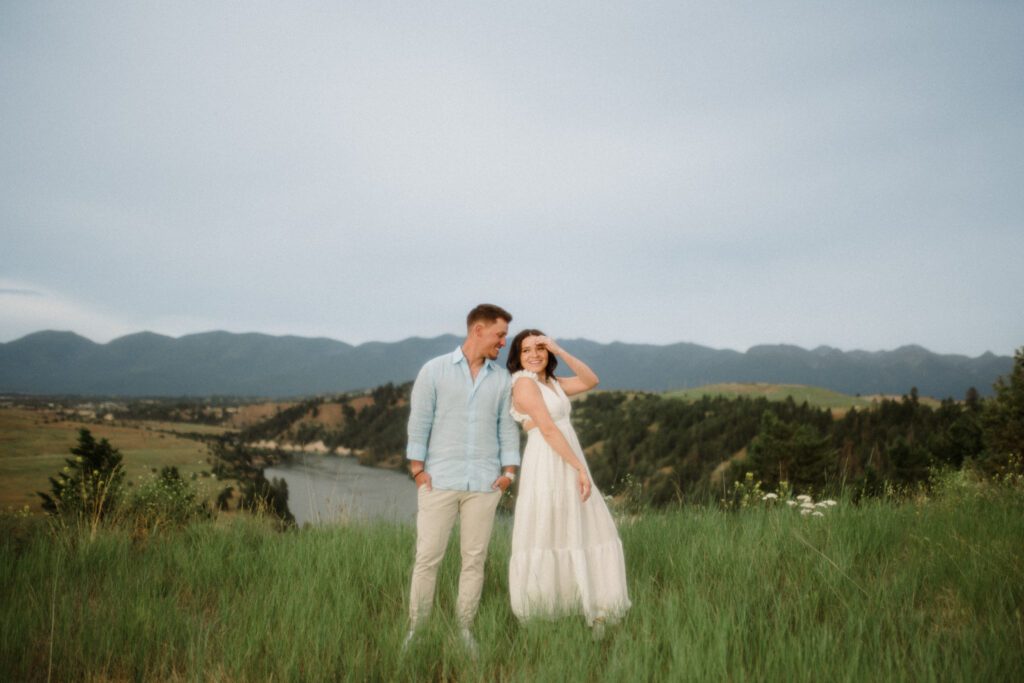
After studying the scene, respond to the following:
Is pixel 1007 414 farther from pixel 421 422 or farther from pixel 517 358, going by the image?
pixel 421 422

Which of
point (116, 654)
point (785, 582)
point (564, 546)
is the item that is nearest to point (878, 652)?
point (785, 582)

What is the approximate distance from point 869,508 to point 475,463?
434 cm

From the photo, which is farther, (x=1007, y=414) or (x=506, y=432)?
(x=1007, y=414)

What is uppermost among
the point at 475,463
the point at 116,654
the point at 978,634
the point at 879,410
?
the point at 475,463

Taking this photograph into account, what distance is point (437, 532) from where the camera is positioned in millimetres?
4004

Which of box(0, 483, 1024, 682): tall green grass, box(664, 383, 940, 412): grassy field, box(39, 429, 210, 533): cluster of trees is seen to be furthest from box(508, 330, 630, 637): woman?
box(664, 383, 940, 412): grassy field

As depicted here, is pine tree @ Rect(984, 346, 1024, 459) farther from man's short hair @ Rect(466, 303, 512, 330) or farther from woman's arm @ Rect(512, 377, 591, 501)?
man's short hair @ Rect(466, 303, 512, 330)

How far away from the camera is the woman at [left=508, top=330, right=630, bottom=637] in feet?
13.2

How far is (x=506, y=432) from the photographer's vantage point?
13.9 ft

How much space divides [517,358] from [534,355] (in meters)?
0.21

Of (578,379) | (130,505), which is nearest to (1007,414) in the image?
(578,379)

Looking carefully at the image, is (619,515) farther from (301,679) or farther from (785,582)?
(301,679)

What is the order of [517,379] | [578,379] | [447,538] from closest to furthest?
1. [447,538]
2. [517,379]
3. [578,379]

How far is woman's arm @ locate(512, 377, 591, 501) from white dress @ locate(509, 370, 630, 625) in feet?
0.18
